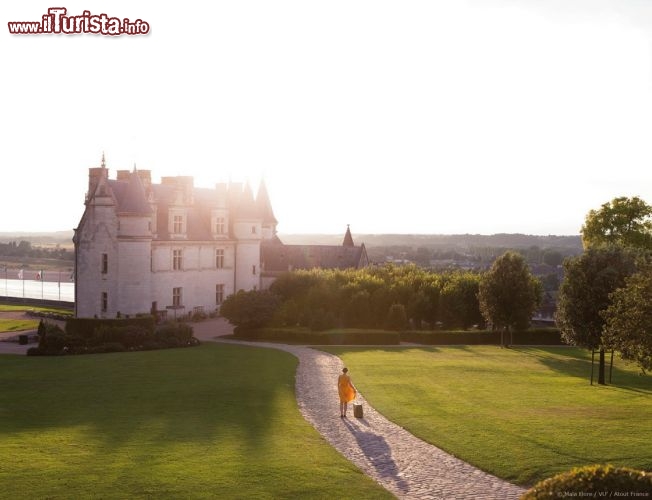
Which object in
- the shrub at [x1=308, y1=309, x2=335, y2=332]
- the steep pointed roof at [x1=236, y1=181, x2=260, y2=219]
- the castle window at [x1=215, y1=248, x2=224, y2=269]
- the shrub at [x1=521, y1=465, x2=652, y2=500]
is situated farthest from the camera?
the steep pointed roof at [x1=236, y1=181, x2=260, y2=219]

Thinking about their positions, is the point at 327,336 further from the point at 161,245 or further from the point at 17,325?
the point at 17,325

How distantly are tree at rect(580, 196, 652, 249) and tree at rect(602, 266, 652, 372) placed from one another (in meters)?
30.3

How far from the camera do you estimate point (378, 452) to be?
21438 mm

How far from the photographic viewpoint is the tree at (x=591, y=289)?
1405 inches

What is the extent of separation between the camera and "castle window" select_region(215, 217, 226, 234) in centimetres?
7088

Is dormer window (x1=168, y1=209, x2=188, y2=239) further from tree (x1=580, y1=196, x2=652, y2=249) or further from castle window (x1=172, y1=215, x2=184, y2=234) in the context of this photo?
tree (x1=580, y1=196, x2=652, y2=249)

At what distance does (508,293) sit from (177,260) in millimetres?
30689

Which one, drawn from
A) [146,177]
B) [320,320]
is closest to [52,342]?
[320,320]

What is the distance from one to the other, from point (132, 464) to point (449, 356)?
2971cm

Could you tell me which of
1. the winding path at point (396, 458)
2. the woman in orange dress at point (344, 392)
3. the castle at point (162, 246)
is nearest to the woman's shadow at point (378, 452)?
the winding path at point (396, 458)

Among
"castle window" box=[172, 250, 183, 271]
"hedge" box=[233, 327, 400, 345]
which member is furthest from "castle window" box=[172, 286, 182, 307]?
"hedge" box=[233, 327, 400, 345]

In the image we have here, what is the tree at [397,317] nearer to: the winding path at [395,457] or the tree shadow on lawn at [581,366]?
the tree shadow on lawn at [581,366]

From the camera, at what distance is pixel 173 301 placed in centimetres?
6544

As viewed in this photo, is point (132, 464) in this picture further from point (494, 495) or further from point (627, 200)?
point (627, 200)
